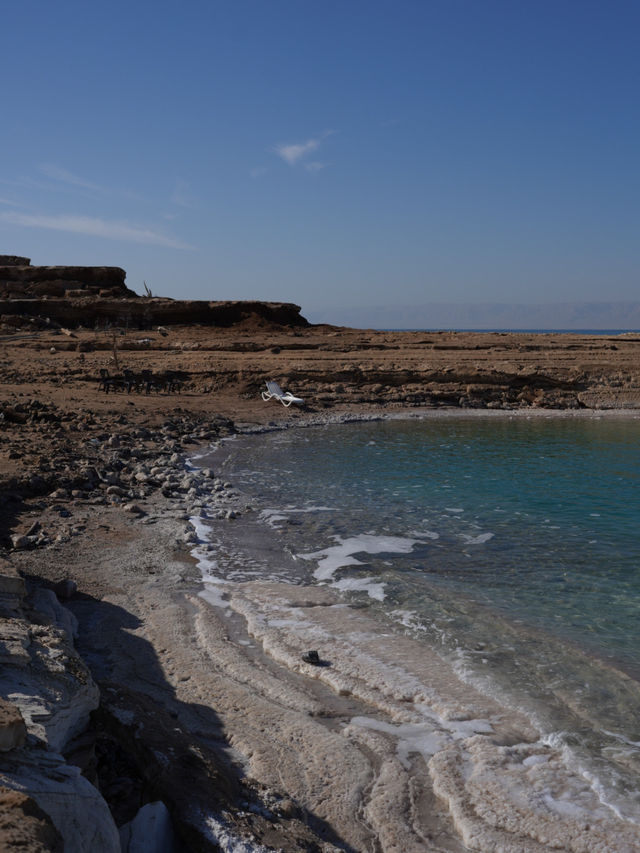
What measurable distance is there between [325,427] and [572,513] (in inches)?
386

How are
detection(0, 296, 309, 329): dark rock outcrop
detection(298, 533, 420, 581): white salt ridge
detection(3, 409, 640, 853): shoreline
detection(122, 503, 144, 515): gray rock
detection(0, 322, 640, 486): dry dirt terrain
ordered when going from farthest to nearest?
detection(0, 296, 309, 329): dark rock outcrop, detection(0, 322, 640, 486): dry dirt terrain, detection(122, 503, 144, 515): gray rock, detection(298, 533, 420, 581): white salt ridge, detection(3, 409, 640, 853): shoreline

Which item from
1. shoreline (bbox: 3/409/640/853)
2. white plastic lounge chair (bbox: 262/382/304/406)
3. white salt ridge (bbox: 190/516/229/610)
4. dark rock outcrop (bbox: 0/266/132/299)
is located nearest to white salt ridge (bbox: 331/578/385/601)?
shoreline (bbox: 3/409/640/853)

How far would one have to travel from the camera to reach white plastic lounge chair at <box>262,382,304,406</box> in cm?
2139

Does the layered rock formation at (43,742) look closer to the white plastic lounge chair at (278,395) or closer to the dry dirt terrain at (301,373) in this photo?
the dry dirt terrain at (301,373)

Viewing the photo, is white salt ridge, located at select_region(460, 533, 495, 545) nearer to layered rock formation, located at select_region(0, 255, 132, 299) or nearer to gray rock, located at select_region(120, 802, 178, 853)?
gray rock, located at select_region(120, 802, 178, 853)

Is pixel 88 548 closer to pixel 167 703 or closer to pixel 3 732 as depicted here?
pixel 167 703

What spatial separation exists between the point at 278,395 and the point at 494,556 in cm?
1395

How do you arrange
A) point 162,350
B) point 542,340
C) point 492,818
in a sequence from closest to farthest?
point 492,818 < point 162,350 < point 542,340

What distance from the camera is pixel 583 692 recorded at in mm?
5145

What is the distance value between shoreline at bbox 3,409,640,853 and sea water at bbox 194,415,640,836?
0.92m

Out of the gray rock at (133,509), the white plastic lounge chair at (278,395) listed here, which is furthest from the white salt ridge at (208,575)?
the white plastic lounge chair at (278,395)

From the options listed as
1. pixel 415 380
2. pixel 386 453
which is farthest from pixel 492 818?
pixel 415 380

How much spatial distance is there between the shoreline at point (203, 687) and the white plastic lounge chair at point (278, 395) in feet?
40.7

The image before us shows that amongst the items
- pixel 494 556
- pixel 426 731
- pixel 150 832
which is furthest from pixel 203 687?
pixel 494 556
